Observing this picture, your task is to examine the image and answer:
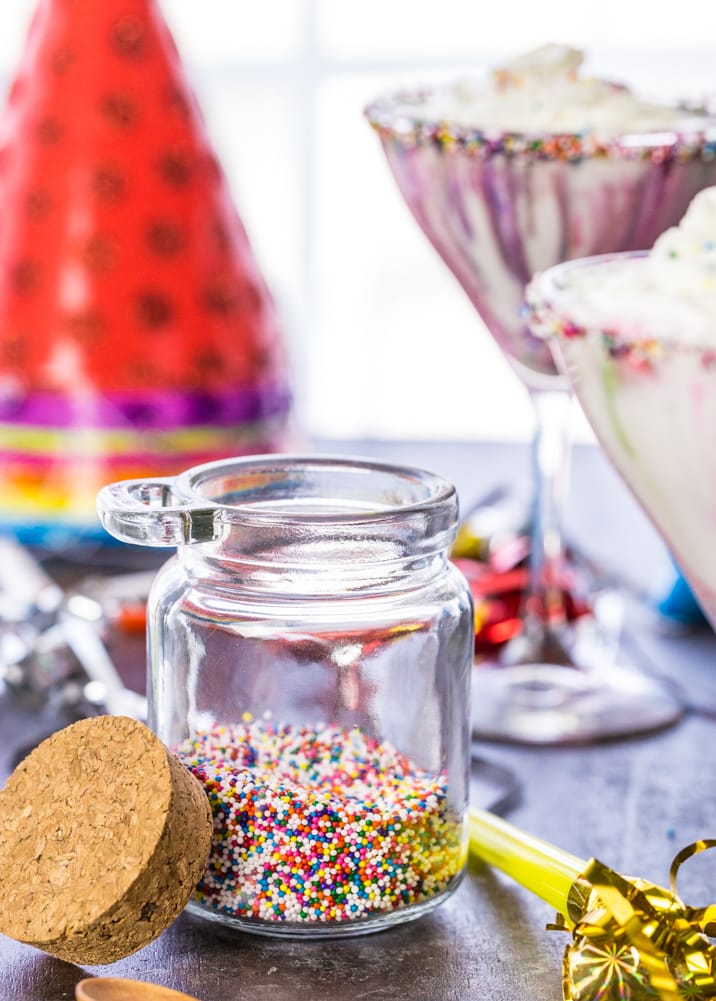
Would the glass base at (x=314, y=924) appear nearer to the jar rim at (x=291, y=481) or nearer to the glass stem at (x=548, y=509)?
the jar rim at (x=291, y=481)

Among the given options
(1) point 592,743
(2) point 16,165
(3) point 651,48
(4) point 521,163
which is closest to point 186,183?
(2) point 16,165

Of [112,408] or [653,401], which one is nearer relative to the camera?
[653,401]

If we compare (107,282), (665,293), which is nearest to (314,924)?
(665,293)

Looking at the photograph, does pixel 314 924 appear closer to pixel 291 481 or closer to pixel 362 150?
pixel 291 481

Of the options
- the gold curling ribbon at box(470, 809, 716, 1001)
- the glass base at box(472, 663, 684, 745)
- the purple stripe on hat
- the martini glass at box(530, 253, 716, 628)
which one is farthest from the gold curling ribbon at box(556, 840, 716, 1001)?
the purple stripe on hat

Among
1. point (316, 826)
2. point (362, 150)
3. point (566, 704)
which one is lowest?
point (362, 150)

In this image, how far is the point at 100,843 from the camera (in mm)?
496

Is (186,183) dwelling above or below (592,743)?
above

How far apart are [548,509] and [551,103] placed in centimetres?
23

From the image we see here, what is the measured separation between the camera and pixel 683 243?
1.81ft

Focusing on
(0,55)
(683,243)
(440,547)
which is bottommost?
(0,55)

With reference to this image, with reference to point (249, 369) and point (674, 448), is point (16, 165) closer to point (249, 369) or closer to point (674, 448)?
point (249, 369)

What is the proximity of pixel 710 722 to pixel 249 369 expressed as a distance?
14.7 inches

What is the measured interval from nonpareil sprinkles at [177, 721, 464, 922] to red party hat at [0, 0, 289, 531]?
1.28ft
